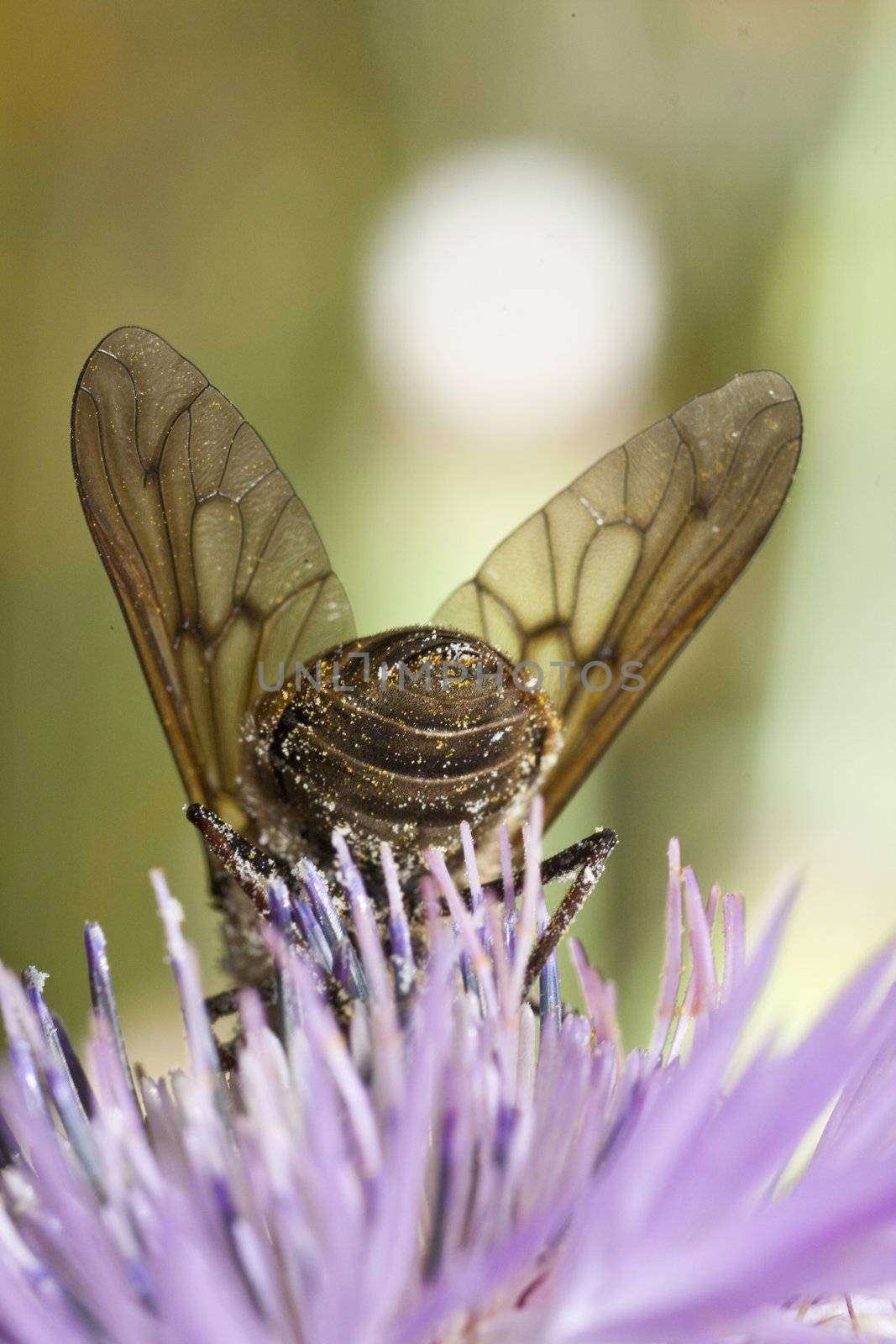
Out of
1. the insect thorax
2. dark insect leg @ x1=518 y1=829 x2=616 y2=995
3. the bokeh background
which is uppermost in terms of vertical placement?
the bokeh background

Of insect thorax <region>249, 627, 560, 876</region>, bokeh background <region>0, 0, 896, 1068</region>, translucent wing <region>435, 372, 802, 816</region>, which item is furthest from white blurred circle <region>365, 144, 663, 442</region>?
insect thorax <region>249, 627, 560, 876</region>

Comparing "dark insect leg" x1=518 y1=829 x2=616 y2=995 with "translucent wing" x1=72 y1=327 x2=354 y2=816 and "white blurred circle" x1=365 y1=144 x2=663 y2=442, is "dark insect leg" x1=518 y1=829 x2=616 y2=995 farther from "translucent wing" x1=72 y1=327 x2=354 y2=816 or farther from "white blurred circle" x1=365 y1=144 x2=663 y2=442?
"white blurred circle" x1=365 y1=144 x2=663 y2=442

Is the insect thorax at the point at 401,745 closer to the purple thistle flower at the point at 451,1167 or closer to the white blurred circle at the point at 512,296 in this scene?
the purple thistle flower at the point at 451,1167

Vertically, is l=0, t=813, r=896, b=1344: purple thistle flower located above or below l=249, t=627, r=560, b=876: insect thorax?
below

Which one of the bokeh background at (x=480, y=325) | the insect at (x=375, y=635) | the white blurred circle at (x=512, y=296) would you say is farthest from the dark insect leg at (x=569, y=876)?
the white blurred circle at (x=512, y=296)

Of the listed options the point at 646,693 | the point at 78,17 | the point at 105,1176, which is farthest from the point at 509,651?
the point at 78,17

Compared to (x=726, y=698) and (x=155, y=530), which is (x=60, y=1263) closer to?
(x=155, y=530)

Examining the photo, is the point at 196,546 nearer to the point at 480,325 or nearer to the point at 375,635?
the point at 375,635

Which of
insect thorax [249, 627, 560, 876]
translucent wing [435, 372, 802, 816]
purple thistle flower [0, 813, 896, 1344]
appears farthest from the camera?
translucent wing [435, 372, 802, 816]

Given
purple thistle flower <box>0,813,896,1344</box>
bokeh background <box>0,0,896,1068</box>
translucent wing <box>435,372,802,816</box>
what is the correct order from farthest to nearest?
bokeh background <box>0,0,896,1068</box> → translucent wing <box>435,372,802,816</box> → purple thistle flower <box>0,813,896,1344</box>
